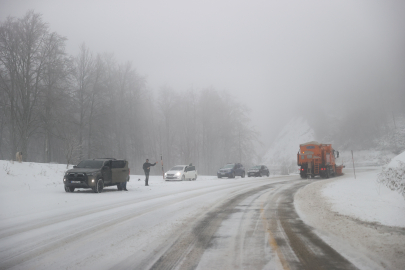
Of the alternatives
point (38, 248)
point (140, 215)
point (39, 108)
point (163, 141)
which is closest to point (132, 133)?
point (163, 141)

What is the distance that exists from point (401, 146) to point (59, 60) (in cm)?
7140

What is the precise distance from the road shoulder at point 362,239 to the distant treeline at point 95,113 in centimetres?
2274

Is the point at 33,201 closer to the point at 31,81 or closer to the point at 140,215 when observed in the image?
the point at 140,215

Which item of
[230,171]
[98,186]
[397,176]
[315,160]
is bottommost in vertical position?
[98,186]

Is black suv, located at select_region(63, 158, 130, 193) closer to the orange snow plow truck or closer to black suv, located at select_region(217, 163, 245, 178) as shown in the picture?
black suv, located at select_region(217, 163, 245, 178)

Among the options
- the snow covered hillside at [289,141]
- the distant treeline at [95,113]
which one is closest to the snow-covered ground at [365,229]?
the distant treeline at [95,113]

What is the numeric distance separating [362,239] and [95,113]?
35.5 metres

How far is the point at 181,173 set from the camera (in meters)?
29.5

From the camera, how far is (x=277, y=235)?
6.26m

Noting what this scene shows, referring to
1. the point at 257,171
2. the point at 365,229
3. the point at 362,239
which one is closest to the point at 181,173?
the point at 257,171

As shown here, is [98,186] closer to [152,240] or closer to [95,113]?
[152,240]

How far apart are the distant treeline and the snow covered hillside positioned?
179ft

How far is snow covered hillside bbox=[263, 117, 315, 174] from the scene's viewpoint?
4176 inches

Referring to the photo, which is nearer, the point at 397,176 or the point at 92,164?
the point at 397,176
